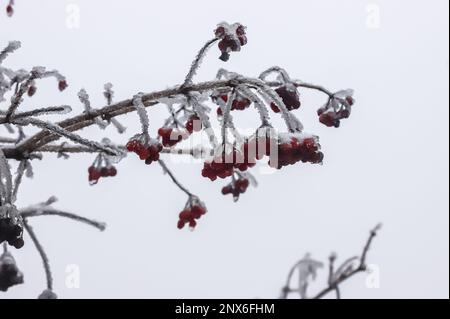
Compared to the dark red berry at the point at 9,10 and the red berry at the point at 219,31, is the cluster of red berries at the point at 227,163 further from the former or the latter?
the dark red berry at the point at 9,10

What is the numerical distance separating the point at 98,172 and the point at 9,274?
0.74 metres

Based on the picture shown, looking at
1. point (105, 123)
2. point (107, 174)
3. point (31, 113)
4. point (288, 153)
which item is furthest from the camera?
point (107, 174)

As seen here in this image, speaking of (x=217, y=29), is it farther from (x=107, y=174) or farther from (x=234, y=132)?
(x=107, y=174)

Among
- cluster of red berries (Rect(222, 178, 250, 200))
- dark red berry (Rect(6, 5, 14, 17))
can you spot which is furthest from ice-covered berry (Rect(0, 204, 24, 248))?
dark red berry (Rect(6, 5, 14, 17))

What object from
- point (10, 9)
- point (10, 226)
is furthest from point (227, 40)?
point (10, 9)

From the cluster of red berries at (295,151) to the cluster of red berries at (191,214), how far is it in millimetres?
1054

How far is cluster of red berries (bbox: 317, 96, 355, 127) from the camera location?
188 cm

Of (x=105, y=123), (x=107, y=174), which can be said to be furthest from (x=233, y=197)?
(x=105, y=123)

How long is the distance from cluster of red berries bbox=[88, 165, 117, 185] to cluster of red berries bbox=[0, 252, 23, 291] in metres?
0.63

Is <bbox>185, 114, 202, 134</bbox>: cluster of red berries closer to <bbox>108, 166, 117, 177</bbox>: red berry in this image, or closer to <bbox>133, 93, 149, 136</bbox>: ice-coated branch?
<bbox>133, 93, 149, 136</bbox>: ice-coated branch

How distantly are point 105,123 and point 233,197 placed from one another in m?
1.16

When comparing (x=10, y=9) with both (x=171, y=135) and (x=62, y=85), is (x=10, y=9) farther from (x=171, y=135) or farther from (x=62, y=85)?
(x=171, y=135)

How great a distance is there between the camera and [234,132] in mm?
1580
